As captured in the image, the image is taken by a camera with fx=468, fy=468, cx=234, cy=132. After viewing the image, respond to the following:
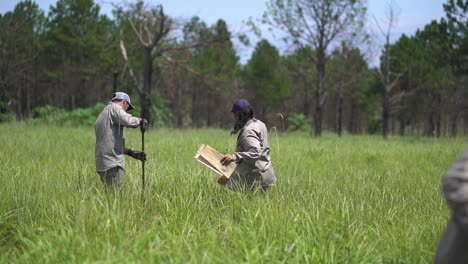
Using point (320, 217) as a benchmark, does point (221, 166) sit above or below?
above

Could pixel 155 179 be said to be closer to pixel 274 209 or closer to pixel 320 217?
pixel 274 209

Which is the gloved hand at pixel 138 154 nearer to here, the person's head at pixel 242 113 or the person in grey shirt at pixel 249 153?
the person in grey shirt at pixel 249 153

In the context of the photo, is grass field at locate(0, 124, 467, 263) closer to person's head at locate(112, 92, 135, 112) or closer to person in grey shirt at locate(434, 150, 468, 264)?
person's head at locate(112, 92, 135, 112)

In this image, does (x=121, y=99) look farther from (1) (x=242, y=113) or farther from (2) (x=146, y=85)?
(2) (x=146, y=85)

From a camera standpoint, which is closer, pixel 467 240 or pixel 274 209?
pixel 467 240

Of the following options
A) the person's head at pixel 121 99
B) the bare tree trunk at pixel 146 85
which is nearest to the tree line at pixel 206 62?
the bare tree trunk at pixel 146 85

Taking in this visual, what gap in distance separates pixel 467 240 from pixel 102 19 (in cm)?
3836

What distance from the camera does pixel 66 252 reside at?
3154mm

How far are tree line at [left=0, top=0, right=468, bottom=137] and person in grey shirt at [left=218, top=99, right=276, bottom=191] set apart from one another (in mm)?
16344

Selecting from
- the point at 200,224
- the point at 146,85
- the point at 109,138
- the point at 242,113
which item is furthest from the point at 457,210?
the point at 146,85

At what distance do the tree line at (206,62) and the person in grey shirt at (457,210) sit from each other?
65.8 feet

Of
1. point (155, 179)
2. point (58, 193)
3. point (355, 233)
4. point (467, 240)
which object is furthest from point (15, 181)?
point (467, 240)

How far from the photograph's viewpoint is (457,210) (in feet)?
5.95

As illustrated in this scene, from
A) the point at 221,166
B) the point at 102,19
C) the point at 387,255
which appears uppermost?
the point at 102,19
